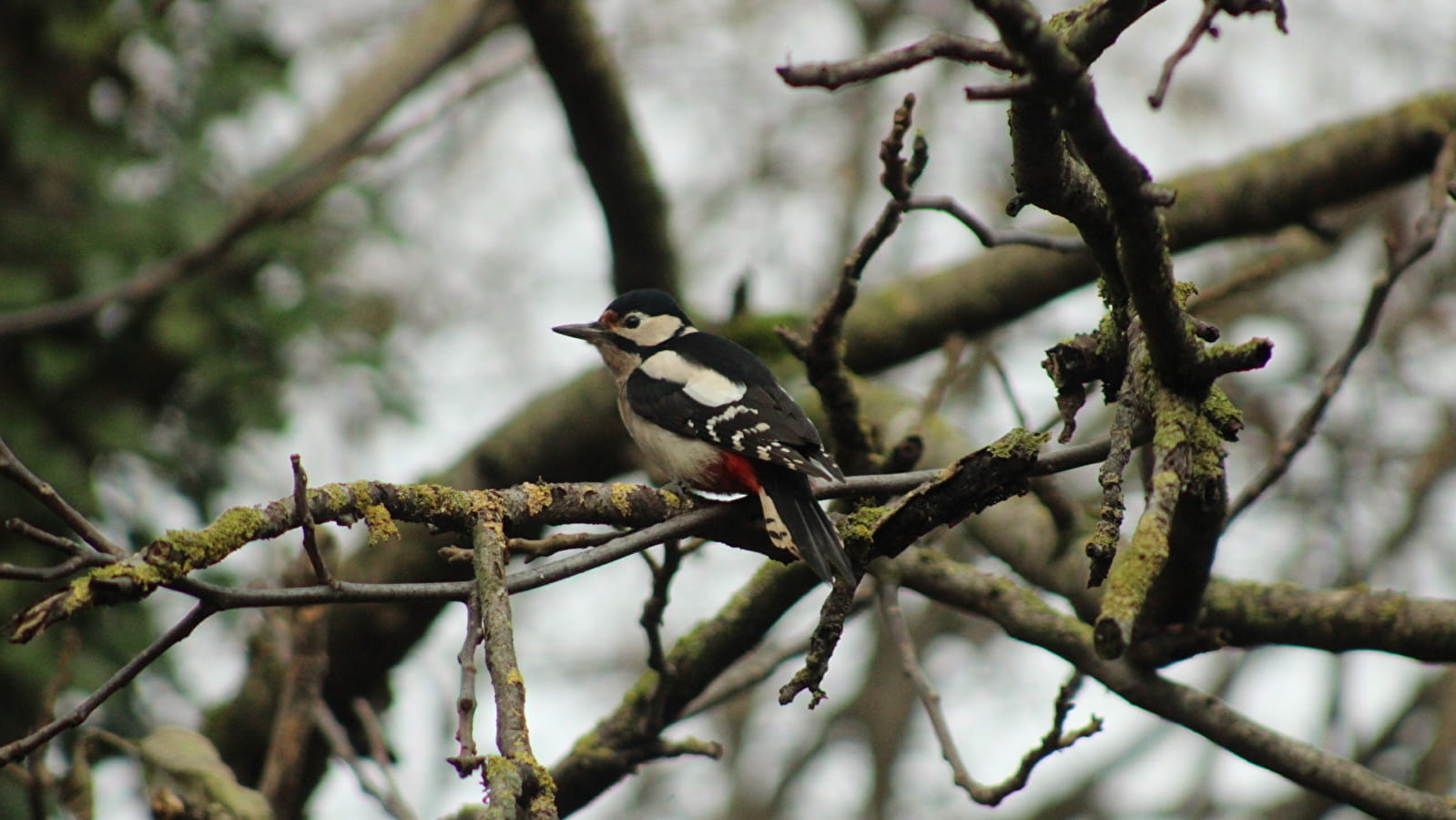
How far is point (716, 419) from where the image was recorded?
145 inches

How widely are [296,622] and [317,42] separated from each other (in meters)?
8.04

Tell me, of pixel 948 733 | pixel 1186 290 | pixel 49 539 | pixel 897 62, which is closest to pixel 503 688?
pixel 49 539

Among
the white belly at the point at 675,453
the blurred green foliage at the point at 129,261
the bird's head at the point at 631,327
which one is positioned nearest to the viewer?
the white belly at the point at 675,453

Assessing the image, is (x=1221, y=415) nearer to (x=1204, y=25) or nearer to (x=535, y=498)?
(x=1204, y=25)

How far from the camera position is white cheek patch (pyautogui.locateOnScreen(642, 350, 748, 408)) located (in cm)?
392

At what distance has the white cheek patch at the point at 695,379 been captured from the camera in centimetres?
392

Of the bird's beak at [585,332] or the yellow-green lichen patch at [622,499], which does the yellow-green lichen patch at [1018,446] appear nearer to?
the yellow-green lichen patch at [622,499]

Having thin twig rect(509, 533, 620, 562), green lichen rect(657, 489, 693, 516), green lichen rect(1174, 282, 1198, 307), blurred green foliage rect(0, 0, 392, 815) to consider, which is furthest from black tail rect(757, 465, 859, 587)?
blurred green foliage rect(0, 0, 392, 815)

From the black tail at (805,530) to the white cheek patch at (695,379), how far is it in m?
0.89

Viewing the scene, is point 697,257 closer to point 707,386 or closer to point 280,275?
point 280,275

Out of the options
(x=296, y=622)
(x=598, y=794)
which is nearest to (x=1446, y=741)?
(x=598, y=794)

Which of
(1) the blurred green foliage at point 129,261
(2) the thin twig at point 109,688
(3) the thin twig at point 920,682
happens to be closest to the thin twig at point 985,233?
(3) the thin twig at point 920,682

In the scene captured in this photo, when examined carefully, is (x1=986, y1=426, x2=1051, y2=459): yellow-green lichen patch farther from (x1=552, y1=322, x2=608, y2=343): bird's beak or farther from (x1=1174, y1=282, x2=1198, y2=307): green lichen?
(x1=552, y1=322, x2=608, y2=343): bird's beak

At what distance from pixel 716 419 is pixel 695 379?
466mm
